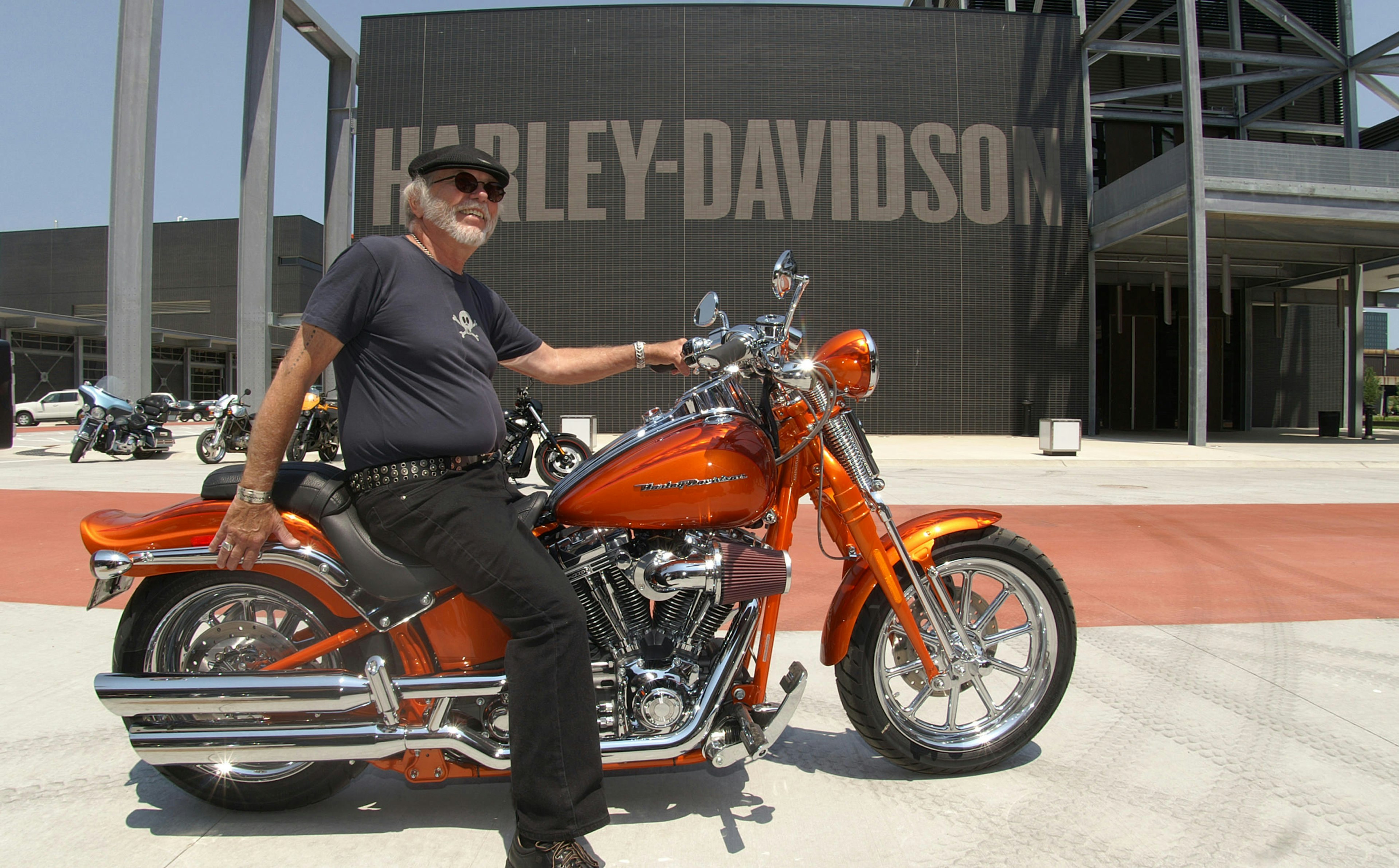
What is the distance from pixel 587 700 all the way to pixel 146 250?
16490 mm

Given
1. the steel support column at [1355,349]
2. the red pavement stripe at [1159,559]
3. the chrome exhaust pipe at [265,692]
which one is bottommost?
the red pavement stripe at [1159,559]

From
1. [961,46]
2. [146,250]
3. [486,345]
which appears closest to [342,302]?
[486,345]

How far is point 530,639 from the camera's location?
188 cm

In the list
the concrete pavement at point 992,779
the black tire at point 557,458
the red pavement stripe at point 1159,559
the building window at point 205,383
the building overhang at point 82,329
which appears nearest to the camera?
the concrete pavement at point 992,779

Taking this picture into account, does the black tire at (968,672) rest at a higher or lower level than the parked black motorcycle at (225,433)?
lower

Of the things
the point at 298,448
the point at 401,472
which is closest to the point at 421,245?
the point at 401,472

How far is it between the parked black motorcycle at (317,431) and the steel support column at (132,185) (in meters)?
4.62

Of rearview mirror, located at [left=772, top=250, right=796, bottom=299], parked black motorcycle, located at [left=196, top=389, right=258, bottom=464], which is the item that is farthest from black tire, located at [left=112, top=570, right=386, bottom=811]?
parked black motorcycle, located at [left=196, top=389, right=258, bottom=464]

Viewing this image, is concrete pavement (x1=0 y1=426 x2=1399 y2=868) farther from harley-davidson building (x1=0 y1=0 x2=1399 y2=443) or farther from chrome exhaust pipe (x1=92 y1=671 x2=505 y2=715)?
harley-davidson building (x1=0 y1=0 x2=1399 y2=443)

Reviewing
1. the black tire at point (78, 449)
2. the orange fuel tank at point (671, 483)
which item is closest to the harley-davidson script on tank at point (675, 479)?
the orange fuel tank at point (671, 483)

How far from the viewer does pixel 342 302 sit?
188cm

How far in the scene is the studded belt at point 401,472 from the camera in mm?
1957

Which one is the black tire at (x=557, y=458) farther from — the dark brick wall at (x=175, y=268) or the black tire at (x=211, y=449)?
the dark brick wall at (x=175, y=268)

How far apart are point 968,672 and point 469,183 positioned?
205 centimetres
